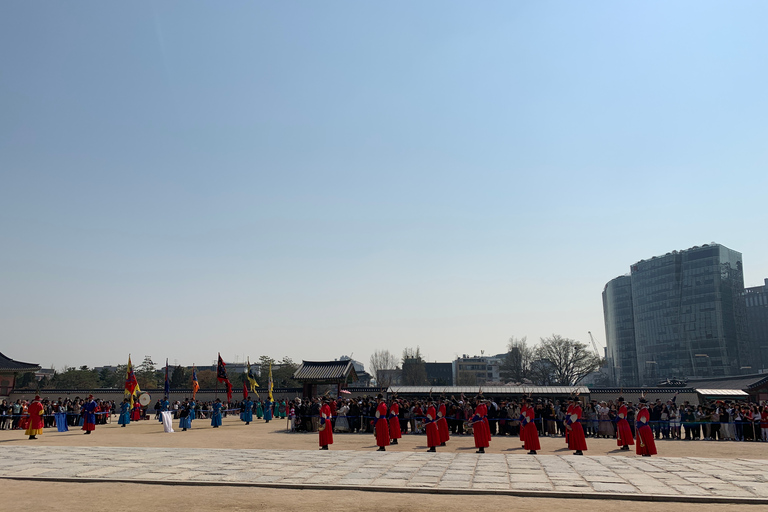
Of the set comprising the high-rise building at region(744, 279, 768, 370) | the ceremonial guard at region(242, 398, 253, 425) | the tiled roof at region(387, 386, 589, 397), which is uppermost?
the high-rise building at region(744, 279, 768, 370)

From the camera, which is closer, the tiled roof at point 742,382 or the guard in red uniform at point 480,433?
the guard in red uniform at point 480,433

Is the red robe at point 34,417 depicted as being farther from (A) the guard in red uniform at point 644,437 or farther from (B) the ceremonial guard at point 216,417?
(A) the guard in red uniform at point 644,437

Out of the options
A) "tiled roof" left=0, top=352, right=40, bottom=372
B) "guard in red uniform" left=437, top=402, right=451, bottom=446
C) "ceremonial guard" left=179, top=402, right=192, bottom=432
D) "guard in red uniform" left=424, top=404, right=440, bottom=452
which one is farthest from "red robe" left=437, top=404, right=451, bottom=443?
"tiled roof" left=0, top=352, right=40, bottom=372

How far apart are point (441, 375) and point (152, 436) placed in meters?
98.1

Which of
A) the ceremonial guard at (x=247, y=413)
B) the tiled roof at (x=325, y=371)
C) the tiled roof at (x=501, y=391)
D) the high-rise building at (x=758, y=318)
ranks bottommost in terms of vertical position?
the ceremonial guard at (x=247, y=413)

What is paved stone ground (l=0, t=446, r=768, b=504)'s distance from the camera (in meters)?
10.5

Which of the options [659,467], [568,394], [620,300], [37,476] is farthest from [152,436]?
[620,300]

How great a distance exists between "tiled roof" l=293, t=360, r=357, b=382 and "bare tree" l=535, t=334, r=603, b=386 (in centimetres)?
3666

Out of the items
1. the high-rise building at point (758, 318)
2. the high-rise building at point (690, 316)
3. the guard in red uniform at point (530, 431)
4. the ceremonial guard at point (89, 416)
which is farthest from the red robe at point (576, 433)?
the high-rise building at point (758, 318)

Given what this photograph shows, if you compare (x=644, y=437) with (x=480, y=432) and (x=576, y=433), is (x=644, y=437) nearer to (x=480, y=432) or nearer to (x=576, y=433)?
(x=576, y=433)

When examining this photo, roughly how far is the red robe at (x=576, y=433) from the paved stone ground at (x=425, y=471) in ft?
2.97

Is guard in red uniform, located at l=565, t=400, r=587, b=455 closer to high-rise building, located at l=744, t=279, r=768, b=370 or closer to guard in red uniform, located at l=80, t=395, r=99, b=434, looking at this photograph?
guard in red uniform, located at l=80, t=395, r=99, b=434

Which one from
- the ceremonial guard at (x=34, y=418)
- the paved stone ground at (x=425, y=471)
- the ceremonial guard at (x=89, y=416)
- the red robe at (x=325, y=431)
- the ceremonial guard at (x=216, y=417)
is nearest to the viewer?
the paved stone ground at (x=425, y=471)

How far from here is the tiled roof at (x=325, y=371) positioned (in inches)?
1628
